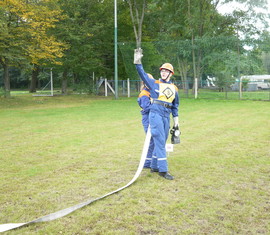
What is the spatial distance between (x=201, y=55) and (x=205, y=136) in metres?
16.9

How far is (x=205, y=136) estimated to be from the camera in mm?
8758

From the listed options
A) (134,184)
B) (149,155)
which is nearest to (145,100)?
(149,155)

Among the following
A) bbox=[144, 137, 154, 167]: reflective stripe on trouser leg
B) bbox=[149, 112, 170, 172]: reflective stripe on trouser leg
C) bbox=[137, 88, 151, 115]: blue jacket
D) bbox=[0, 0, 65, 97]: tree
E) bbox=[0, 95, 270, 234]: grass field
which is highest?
bbox=[0, 0, 65, 97]: tree

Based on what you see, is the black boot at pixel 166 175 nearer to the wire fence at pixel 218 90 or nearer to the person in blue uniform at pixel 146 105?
the person in blue uniform at pixel 146 105

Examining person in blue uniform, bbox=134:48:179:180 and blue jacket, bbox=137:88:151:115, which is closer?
person in blue uniform, bbox=134:48:179:180

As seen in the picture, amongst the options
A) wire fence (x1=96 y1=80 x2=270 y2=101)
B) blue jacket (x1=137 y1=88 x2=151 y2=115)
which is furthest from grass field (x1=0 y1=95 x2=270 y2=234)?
wire fence (x1=96 y1=80 x2=270 y2=101)

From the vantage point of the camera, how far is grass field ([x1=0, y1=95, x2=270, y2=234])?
140 inches

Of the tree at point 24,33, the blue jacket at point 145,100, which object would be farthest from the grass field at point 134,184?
the tree at point 24,33

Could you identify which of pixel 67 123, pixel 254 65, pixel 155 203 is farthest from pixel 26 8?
pixel 155 203

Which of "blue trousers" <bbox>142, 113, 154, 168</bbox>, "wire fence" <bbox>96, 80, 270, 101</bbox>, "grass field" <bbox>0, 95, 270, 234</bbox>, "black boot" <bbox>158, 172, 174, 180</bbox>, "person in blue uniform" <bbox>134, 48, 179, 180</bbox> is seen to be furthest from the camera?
"wire fence" <bbox>96, 80, 270, 101</bbox>

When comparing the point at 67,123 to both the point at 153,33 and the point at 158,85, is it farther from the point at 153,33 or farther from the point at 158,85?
the point at 153,33

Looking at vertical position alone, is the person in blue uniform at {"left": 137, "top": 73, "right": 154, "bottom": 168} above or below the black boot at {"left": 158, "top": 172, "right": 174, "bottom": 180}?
above

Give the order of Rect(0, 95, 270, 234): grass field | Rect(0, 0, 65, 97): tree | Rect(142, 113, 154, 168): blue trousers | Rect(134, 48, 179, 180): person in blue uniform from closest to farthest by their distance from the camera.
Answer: Rect(0, 95, 270, 234): grass field → Rect(134, 48, 179, 180): person in blue uniform → Rect(142, 113, 154, 168): blue trousers → Rect(0, 0, 65, 97): tree

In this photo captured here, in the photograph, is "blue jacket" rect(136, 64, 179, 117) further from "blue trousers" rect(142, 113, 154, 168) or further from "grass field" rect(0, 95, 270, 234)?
"grass field" rect(0, 95, 270, 234)
